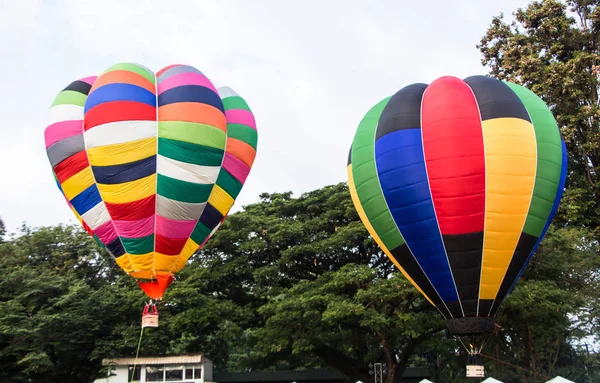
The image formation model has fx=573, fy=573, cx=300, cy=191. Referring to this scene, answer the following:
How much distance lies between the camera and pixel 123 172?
1222 centimetres

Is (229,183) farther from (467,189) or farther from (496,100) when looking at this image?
(496,100)

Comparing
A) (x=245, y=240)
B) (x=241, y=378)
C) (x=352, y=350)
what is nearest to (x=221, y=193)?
(x=245, y=240)

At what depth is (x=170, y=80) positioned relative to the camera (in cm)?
1326

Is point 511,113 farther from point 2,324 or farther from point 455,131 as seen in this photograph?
point 2,324

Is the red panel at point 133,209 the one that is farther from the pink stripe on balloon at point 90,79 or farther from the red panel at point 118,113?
the pink stripe on balloon at point 90,79

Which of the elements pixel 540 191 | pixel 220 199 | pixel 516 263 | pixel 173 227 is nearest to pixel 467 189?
pixel 540 191

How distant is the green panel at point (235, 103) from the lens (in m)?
14.7

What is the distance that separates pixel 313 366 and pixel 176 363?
17027mm

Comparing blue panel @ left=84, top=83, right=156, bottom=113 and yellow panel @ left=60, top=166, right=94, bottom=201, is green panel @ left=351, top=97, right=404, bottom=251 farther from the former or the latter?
yellow panel @ left=60, top=166, right=94, bottom=201

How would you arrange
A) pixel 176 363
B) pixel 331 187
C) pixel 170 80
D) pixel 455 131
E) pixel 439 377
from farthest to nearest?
pixel 439 377
pixel 331 187
pixel 176 363
pixel 170 80
pixel 455 131

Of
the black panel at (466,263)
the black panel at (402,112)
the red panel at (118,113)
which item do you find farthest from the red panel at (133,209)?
the black panel at (466,263)

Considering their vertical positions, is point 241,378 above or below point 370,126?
below

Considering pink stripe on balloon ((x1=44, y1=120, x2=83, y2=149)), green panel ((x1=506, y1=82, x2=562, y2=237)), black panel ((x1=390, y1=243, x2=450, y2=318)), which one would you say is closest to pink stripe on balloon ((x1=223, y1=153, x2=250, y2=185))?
pink stripe on balloon ((x1=44, y1=120, x2=83, y2=149))

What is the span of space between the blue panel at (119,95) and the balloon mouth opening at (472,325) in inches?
319
